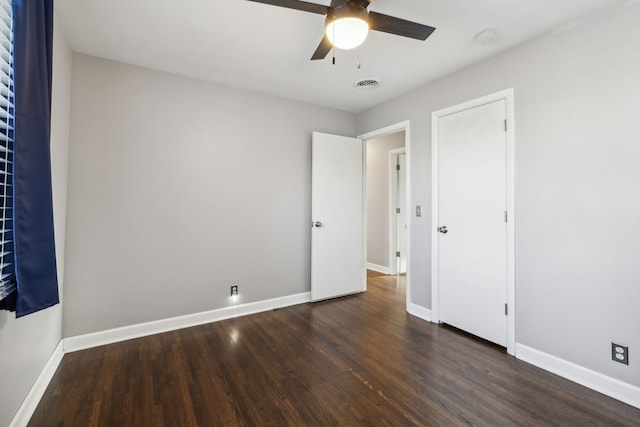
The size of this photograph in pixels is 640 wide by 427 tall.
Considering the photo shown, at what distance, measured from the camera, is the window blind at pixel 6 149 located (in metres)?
1.21

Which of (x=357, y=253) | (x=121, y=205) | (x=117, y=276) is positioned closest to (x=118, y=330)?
(x=117, y=276)

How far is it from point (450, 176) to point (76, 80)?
3491mm

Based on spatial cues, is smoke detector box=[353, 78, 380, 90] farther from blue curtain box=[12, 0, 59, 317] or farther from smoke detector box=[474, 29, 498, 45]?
blue curtain box=[12, 0, 59, 317]

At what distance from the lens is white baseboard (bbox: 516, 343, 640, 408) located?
1771 mm

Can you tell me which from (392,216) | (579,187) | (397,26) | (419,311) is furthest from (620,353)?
(392,216)

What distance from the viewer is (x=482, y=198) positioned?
2.58 m

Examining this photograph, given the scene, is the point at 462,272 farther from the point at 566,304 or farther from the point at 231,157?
the point at 231,157

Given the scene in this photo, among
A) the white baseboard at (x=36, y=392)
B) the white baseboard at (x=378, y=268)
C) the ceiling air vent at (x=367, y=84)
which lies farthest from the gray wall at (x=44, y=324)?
the white baseboard at (x=378, y=268)

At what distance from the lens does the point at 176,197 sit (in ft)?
9.33

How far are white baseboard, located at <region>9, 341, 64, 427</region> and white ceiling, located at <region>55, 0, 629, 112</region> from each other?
2.45 meters

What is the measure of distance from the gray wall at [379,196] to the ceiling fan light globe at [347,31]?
3.61 metres

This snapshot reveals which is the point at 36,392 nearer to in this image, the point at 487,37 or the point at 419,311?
the point at 419,311

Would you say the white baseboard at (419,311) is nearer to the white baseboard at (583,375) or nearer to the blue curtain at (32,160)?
the white baseboard at (583,375)

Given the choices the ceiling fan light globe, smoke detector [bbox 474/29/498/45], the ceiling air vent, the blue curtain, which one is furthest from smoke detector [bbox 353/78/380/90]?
the blue curtain
